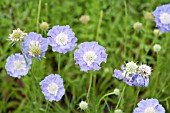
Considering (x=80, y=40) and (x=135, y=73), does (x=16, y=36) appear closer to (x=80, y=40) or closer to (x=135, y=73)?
(x=135, y=73)

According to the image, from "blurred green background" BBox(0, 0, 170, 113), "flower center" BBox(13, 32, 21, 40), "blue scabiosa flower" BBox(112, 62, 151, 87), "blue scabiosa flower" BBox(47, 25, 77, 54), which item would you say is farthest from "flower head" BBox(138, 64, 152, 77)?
"blurred green background" BBox(0, 0, 170, 113)

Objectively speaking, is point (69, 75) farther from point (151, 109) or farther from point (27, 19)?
point (151, 109)

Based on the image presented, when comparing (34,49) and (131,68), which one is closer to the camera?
(131,68)

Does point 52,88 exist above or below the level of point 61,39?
below

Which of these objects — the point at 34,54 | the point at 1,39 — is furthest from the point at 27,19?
the point at 34,54

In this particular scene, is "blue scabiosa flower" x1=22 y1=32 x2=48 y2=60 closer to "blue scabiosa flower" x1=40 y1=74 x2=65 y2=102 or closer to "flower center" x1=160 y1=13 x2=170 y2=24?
"blue scabiosa flower" x1=40 y1=74 x2=65 y2=102

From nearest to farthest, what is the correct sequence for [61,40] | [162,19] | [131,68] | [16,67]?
[131,68], [61,40], [16,67], [162,19]

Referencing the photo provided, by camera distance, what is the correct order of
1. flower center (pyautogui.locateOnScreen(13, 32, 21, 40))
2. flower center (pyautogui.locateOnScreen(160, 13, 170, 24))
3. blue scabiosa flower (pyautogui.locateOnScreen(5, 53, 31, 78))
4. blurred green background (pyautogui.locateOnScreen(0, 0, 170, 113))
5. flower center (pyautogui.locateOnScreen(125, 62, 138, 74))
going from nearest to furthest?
flower center (pyautogui.locateOnScreen(125, 62, 138, 74)) < flower center (pyautogui.locateOnScreen(13, 32, 21, 40)) < blue scabiosa flower (pyautogui.locateOnScreen(5, 53, 31, 78)) < flower center (pyautogui.locateOnScreen(160, 13, 170, 24)) < blurred green background (pyautogui.locateOnScreen(0, 0, 170, 113))

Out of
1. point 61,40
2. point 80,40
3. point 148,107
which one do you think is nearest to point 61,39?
point 61,40

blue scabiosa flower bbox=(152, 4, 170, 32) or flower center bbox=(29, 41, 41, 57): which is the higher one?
blue scabiosa flower bbox=(152, 4, 170, 32)
